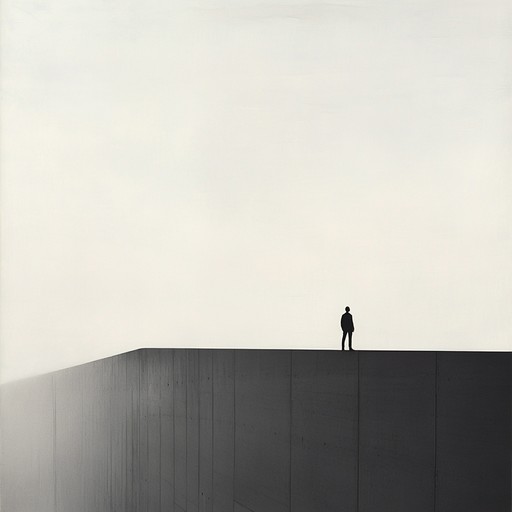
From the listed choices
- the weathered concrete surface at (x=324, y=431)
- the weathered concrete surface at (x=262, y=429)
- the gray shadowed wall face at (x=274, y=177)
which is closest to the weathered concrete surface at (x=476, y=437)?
the weathered concrete surface at (x=324, y=431)

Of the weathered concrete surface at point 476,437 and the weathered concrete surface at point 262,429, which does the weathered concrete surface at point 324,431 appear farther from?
the weathered concrete surface at point 476,437

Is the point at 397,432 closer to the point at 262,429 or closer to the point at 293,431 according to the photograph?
the point at 293,431

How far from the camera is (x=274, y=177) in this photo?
1499 centimetres

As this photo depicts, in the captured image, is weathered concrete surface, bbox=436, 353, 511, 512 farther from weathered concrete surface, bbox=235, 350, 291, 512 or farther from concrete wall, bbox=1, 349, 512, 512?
weathered concrete surface, bbox=235, 350, 291, 512

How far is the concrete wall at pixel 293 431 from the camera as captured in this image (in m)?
4.73

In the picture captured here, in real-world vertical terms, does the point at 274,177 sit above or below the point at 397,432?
above

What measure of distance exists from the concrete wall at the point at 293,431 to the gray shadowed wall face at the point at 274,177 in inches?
229

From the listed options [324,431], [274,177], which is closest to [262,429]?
[324,431]

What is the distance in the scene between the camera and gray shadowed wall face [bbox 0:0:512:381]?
14477 mm

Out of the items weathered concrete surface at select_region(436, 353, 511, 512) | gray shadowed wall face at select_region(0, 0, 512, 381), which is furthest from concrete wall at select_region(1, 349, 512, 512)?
gray shadowed wall face at select_region(0, 0, 512, 381)

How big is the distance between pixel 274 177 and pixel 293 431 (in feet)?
31.3

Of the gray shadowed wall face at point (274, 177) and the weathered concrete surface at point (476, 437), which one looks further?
the gray shadowed wall face at point (274, 177)

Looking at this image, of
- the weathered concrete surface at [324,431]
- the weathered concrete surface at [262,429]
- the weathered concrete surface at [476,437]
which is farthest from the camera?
the weathered concrete surface at [262,429]

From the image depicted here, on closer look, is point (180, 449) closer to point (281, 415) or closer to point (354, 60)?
point (281, 415)
